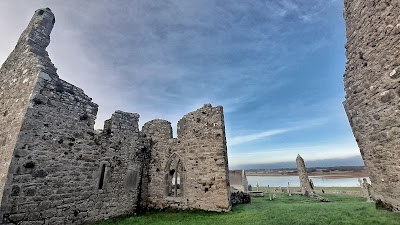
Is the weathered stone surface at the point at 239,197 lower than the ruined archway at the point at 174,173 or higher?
lower

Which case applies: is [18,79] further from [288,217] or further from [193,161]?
[288,217]

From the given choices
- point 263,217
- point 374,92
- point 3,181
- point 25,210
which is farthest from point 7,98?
point 374,92

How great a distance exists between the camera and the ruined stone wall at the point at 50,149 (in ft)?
22.4

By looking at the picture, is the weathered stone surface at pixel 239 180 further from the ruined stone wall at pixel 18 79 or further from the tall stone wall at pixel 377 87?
the ruined stone wall at pixel 18 79

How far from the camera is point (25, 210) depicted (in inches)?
264

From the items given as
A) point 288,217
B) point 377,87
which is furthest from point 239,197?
point 377,87

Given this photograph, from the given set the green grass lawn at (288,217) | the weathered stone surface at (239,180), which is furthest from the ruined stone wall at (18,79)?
the weathered stone surface at (239,180)

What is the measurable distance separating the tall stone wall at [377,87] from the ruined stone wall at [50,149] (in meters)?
10.1

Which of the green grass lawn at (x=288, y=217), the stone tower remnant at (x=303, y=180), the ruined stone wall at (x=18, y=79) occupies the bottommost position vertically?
the green grass lawn at (x=288, y=217)

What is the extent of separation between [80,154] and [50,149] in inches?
48.1

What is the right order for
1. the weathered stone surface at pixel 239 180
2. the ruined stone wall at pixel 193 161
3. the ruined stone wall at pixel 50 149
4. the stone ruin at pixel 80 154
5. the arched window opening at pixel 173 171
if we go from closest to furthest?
the ruined stone wall at pixel 50 149
the stone ruin at pixel 80 154
the ruined stone wall at pixel 193 161
the arched window opening at pixel 173 171
the weathered stone surface at pixel 239 180

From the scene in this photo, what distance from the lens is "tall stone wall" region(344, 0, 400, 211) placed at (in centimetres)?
457

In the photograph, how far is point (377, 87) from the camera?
199 inches

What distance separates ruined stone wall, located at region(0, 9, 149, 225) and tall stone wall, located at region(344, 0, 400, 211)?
10.1 meters
